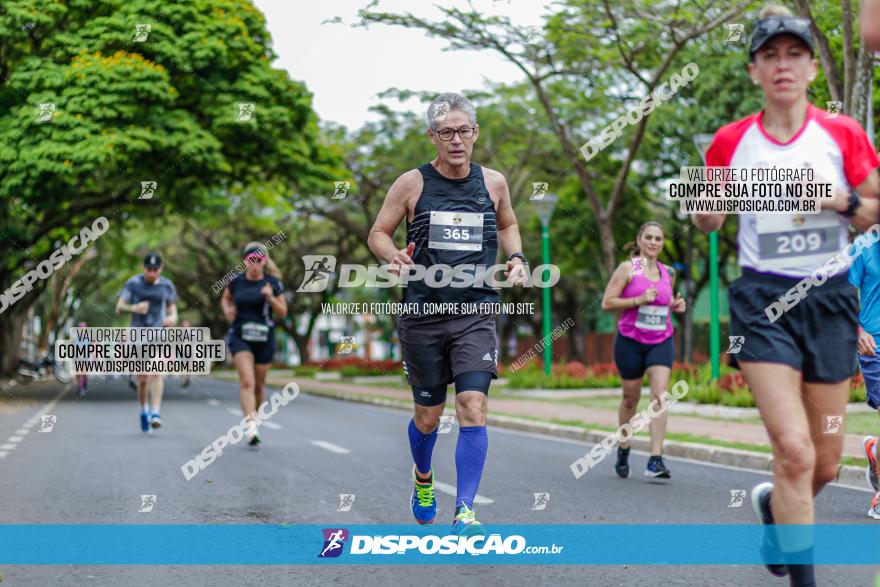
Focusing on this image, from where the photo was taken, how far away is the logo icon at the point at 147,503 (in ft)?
24.2

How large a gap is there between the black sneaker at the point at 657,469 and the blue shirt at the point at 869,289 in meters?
2.19

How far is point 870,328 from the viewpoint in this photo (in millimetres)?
7270

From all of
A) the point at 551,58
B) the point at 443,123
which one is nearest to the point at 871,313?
the point at 443,123

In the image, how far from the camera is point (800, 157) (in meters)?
4.14

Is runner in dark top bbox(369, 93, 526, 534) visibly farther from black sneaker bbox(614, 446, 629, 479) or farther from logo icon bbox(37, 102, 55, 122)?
logo icon bbox(37, 102, 55, 122)

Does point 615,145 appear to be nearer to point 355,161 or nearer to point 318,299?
point 355,161

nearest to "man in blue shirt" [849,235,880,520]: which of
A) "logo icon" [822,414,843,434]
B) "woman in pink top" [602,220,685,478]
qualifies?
"woman in pink top" [602,220,685,478]

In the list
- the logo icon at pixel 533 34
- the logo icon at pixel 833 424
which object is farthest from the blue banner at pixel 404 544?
the logo icon at pixel 533 34

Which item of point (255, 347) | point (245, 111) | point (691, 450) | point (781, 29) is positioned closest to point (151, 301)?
point (255, 347)

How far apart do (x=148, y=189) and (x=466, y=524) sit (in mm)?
20194

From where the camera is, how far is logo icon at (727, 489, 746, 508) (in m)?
7.56

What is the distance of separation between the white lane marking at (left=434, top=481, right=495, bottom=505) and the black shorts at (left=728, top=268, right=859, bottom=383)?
3.70 m

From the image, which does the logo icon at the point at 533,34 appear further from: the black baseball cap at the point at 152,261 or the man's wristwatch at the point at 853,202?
the man's wristwatch at the point at 853,202

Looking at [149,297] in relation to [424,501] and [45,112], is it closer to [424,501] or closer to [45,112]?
[424,501]
